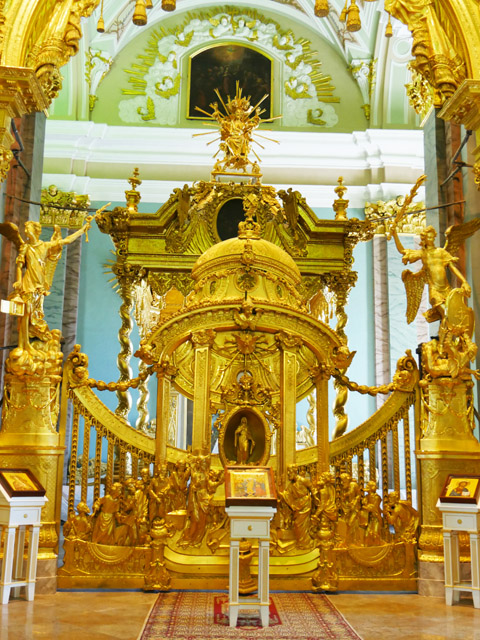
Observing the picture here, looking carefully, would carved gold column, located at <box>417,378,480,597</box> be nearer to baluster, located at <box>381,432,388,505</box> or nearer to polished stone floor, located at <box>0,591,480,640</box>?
baluster, located at <box>381,432,388,505</box>

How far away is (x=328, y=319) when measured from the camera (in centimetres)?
1372

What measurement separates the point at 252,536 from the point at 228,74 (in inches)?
524

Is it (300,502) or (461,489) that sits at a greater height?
(461,489)

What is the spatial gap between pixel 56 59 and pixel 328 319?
6.95m

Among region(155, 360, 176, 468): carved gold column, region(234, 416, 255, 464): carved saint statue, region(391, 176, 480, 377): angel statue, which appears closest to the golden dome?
region(155, 360, 176, 468): carved gold column

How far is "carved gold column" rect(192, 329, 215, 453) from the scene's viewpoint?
24.9ft

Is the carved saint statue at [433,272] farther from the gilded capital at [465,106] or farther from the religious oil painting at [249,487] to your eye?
the religious oil painting at [249,487]

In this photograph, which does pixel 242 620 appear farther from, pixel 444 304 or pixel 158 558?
pixel 444 304

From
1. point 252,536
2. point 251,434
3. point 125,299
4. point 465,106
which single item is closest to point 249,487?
point 252,536

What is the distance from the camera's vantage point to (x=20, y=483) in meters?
6.62

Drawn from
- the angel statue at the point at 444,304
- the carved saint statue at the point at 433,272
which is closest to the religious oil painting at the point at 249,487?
the angel statue at the point at 444,304

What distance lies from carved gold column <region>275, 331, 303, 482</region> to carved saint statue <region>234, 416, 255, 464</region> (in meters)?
0.30

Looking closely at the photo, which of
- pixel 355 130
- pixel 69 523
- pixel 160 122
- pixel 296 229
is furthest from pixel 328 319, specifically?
pixel 69 523

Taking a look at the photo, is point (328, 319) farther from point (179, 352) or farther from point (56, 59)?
point (56, 59)
